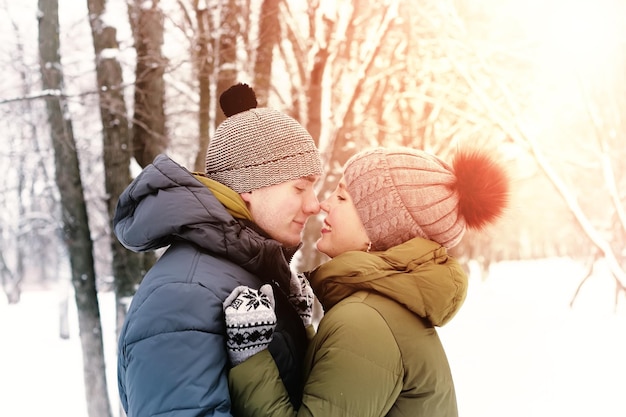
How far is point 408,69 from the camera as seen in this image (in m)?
3.44

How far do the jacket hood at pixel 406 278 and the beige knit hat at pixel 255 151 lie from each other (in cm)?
28

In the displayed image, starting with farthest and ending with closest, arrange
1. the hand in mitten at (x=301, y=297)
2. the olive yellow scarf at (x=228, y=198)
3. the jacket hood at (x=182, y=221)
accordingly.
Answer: the hand in mitten at (x=301, y=297), the olive yellow scarf at (x=228, y=198), the jacket hood at (x=182, y=221)

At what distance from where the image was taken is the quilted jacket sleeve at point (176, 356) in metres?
0.89

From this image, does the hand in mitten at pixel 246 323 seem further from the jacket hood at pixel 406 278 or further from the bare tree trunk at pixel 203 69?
the bare tree trunk at pixel 203 69

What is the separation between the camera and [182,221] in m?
1.00

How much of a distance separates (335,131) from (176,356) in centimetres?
258

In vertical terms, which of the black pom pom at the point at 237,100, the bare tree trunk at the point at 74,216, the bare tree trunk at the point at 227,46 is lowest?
the bare tree trunk at the point at 74,216

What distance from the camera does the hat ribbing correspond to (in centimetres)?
124

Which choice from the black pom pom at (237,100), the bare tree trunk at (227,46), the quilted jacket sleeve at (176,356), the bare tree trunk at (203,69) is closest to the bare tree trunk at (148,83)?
the bare tree trunk at (203,69)

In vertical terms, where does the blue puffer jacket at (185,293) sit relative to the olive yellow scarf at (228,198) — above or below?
below

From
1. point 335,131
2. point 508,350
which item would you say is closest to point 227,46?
point 335,131

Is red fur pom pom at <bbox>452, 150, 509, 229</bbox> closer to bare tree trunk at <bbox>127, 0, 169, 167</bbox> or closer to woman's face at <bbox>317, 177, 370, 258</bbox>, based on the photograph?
woman's face at <bbox>317, 177, 370, 258</bbox>

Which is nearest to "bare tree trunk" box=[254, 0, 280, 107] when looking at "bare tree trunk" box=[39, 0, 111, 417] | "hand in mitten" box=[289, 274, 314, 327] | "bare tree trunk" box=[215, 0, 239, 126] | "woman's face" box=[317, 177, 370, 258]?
"bare tree trunk" box=[215, 0, 239, 126]

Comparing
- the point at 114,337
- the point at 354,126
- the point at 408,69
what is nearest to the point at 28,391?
the point at 114,337
